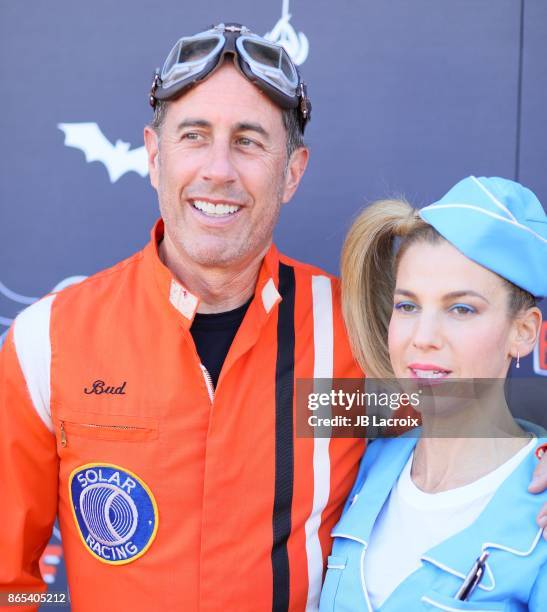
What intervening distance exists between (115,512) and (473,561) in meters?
0.72

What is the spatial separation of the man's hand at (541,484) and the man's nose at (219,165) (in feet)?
2.78

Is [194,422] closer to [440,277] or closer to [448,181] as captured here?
Result: [440,277]

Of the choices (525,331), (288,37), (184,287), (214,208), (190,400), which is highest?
(288,37)

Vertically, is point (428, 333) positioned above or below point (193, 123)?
below

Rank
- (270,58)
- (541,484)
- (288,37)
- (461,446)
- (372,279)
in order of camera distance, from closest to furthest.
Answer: (541,484)
(461,446)
(270,58)
(372,279)
(288,37)

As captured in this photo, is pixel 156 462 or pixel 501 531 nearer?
pixel 501 531

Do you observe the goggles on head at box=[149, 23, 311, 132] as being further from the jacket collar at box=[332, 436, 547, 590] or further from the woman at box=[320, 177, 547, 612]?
the jacket collar at box=[332, 436, 547, 590]

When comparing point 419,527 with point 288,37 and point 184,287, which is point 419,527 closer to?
Result: point 184,287

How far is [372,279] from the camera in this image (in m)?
1.85

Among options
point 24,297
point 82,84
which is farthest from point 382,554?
point 82,84

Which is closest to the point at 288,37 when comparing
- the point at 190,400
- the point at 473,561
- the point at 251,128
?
the point at 251,128

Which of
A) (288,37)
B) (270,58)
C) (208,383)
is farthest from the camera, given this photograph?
(288,37)

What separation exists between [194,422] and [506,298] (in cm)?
67

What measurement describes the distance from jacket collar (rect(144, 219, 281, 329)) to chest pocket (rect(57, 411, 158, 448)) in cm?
22
